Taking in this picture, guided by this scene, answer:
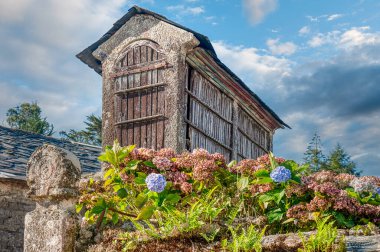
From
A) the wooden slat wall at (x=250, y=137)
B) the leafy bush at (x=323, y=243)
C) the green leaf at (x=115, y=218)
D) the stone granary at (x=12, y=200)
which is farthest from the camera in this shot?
the wooden slat wall at (x=250, y=137)

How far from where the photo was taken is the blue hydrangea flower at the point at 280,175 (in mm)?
5539

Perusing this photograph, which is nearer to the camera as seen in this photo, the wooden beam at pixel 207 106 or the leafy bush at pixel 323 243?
the leafy bush at pixel 323 243

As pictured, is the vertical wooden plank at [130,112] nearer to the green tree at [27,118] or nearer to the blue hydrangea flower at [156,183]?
the blue hydrangea flower at [156,183]

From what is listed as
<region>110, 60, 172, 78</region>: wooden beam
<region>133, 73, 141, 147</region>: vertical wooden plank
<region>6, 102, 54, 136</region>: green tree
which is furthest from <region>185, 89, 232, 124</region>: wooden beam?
<region>6, 102, 54, 136</region>: green tree

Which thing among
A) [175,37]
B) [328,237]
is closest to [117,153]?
[328,237]

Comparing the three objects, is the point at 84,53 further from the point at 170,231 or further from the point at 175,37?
the point at 170,231

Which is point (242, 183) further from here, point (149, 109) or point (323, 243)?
point (149, 109)

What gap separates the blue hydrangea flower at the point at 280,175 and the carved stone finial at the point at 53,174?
180 centimetres

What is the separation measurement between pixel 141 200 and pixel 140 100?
5269 millimetres

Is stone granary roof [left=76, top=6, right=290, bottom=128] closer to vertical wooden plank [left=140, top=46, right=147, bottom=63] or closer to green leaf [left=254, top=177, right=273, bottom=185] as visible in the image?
vertical wooden plank [left=140, top=46, right=147, bottom=63]

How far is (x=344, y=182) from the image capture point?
6.36m

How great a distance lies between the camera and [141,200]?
5551mm

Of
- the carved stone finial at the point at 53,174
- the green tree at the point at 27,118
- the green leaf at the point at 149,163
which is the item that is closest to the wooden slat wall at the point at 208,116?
the green leaf at the point at 149,163

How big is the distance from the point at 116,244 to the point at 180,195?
3.05 ft
